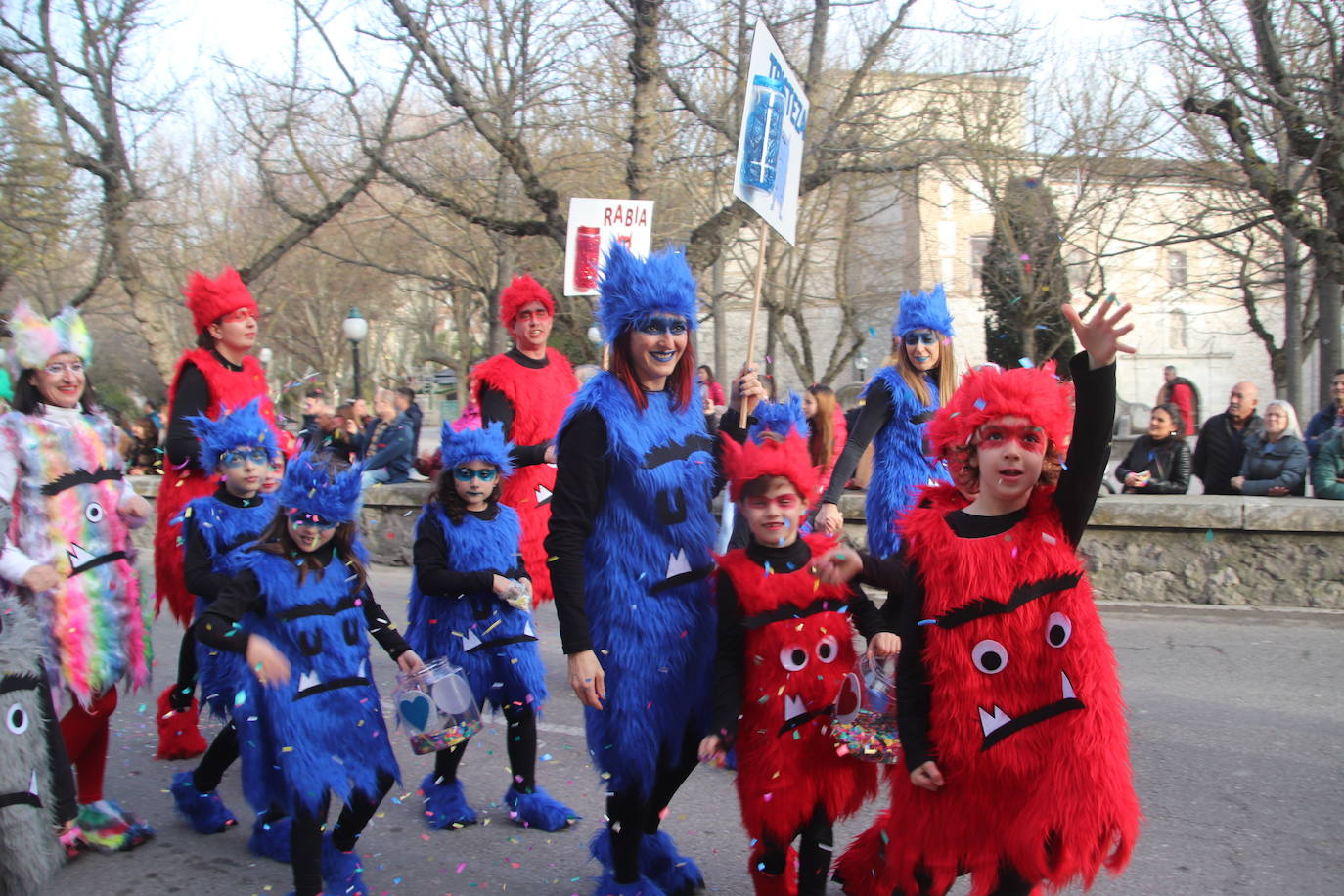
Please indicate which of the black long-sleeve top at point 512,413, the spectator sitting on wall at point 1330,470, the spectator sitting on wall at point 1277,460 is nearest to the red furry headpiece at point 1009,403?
the black long-sleeve top at point 512,413

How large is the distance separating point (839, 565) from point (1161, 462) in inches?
276

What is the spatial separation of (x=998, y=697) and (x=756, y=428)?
1.33 metres

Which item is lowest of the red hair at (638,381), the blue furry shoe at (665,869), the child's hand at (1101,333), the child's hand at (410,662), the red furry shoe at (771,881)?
the blue furry shoe at (665,869)

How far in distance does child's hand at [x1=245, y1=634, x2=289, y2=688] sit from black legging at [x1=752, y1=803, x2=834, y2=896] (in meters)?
1.55

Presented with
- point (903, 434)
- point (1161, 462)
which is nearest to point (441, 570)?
point (903, 434)

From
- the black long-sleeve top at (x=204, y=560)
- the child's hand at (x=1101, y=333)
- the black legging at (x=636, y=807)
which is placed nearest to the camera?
the child's hand at (x=1101, y=333)

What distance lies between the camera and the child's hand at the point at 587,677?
3.24 m

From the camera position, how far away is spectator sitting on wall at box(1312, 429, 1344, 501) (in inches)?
330

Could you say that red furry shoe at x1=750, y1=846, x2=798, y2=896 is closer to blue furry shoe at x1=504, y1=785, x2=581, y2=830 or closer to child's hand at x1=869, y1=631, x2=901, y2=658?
child's hand at x1=869, y1=631, x2=901, y2=658

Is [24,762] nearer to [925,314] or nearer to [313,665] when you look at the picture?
[313,665]

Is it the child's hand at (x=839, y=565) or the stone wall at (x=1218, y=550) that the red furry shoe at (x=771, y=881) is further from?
the stone wall at (x=1218, y=550)

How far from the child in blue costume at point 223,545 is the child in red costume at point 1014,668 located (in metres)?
2.56

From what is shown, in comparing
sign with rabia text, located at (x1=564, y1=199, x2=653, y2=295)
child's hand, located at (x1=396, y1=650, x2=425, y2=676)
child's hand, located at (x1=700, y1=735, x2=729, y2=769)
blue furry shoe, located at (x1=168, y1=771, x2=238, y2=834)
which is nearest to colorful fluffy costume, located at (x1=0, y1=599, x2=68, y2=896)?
blue furry shoe, located at (x1=168, y1=771, x2=238, y2=834)

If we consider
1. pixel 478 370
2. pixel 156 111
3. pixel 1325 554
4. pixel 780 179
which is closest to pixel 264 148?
pixel 156 111
